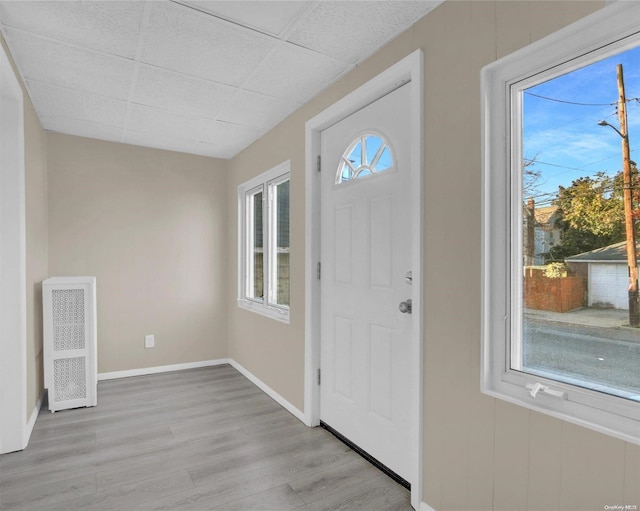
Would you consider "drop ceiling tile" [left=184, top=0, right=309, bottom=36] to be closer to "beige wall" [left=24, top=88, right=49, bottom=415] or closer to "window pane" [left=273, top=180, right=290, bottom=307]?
"window pane" [left=273, top=180, right=290, bottom=307]

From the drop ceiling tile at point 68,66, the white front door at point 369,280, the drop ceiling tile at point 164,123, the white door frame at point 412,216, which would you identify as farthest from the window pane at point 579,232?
the drop ceiling tile at point 164,123

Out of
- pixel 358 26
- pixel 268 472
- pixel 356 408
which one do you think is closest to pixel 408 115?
pixel 358 26

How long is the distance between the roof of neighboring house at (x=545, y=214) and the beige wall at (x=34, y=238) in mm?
2882

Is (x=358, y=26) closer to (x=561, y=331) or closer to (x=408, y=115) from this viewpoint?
(x=408, y=115)

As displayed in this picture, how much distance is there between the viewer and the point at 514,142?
4.93 ft

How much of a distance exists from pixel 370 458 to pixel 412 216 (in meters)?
1.46

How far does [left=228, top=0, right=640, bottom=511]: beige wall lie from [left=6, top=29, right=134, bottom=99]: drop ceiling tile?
5.38 ft

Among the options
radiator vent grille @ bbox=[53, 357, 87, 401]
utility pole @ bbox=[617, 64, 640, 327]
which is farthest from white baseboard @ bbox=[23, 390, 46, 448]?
utility pole @ bbox=[617, 64, 640, 327]

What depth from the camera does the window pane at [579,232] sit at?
1.21 metres

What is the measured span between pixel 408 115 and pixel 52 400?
332cm

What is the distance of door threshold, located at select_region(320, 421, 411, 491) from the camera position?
204 cm

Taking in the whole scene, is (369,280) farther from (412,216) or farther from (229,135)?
(229,135)

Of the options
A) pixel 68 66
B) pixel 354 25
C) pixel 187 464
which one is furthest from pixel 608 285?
pixel 68 66

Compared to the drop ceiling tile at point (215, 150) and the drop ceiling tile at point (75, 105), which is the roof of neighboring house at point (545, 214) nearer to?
the drop ceiling tile at point (75, 105)
